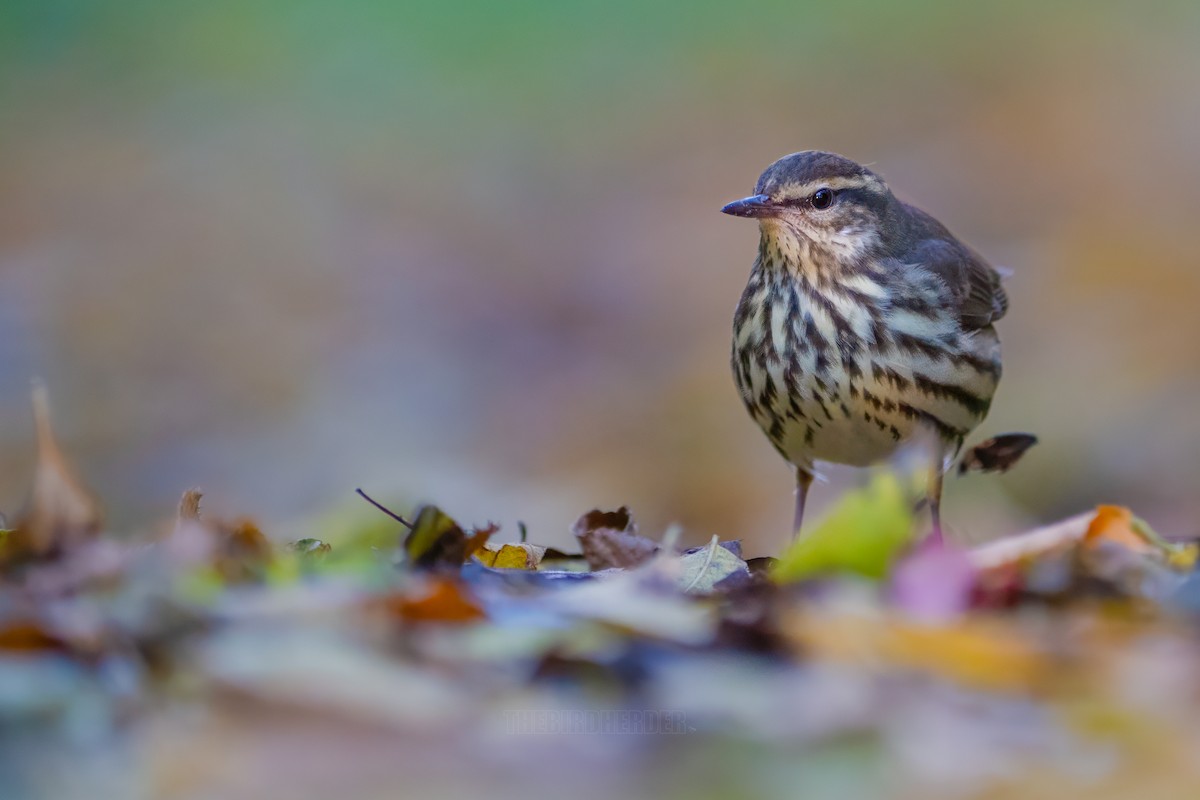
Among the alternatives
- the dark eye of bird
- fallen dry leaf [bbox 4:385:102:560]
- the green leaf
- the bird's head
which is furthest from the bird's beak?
fallen dry leaf [bbox 4:385:102:560]

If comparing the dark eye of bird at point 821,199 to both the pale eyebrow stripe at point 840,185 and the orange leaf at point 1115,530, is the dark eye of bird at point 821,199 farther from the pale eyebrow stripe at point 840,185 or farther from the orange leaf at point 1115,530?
the orange leaf at point 1115,530

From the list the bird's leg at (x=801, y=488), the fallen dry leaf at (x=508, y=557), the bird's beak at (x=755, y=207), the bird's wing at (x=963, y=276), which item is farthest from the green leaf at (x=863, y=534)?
the bird's leg at (x=801, y=488)

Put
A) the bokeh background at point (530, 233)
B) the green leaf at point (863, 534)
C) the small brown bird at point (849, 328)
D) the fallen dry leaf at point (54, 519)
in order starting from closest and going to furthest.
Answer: the green leaf at point (863, 534) → the fallen dry leaf at point (54, 519) → the small brown bird at point (849, 328) → the bokeh background at point (530, 233)

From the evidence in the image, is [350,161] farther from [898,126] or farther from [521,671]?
[521,671]

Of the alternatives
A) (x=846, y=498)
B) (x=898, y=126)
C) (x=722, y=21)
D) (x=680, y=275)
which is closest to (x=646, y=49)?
(x=722, y=21)

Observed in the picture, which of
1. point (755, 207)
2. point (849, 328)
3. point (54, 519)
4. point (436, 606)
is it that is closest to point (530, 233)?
point (755, 207)

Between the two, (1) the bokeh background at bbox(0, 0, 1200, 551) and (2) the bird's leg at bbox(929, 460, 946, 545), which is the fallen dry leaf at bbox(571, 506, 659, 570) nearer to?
(2) the bird's leg at bbox(929, 460, 946, 545)
